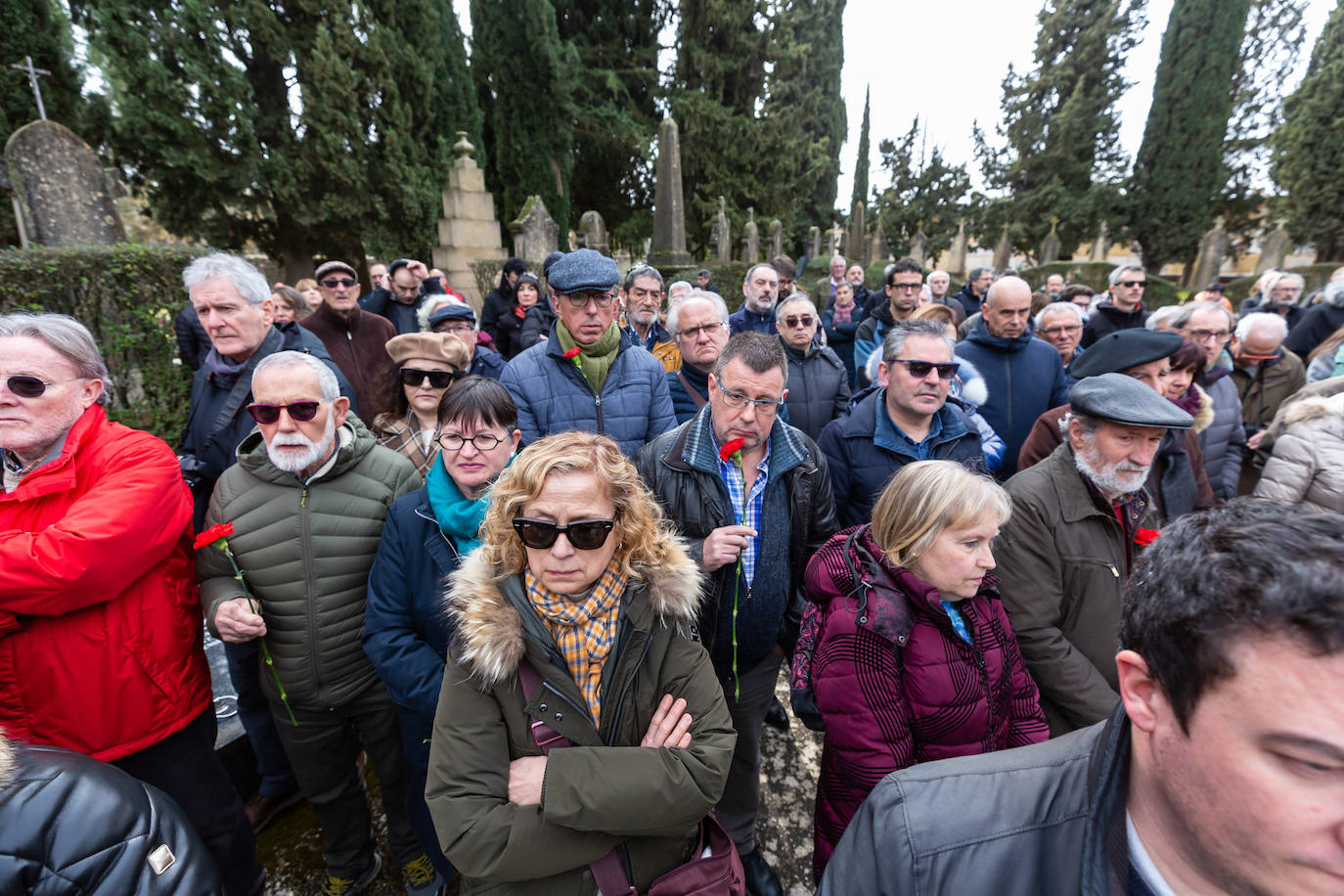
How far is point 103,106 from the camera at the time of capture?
37.7 ft

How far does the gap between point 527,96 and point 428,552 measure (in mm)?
18724

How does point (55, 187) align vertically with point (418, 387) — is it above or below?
above

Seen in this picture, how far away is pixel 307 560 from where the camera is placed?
2.13 meters

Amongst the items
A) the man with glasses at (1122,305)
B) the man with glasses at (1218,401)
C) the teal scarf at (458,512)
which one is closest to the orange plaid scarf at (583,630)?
the teal scarf at (458,512)

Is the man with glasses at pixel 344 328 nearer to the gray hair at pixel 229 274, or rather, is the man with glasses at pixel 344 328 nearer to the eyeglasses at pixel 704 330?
the gray hair at pixel 229 274

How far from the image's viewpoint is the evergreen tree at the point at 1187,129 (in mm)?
21797

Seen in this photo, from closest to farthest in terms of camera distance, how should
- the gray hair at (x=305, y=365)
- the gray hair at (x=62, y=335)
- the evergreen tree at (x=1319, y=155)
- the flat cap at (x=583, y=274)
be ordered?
the gray hair at (x=62, y=335) < the gray hair at (x=305, y=365) < the flat cap at (x=583, y=274) < the evergreen tree at (x=1319, y=155)

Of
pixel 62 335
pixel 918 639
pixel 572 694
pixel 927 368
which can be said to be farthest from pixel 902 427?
pixel 62 335

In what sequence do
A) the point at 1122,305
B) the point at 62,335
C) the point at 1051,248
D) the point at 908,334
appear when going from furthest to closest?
the point at 1051,248 → the point at 1122,305 → the point at 908,334 → the point at 62,335

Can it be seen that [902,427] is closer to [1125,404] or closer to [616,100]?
[1125,404]

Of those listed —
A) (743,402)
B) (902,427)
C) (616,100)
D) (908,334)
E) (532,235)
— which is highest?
(616,100)

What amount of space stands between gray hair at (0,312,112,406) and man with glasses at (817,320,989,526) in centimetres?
291

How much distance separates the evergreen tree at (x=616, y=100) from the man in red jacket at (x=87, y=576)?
63.4ft

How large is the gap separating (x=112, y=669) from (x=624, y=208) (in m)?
21.8
